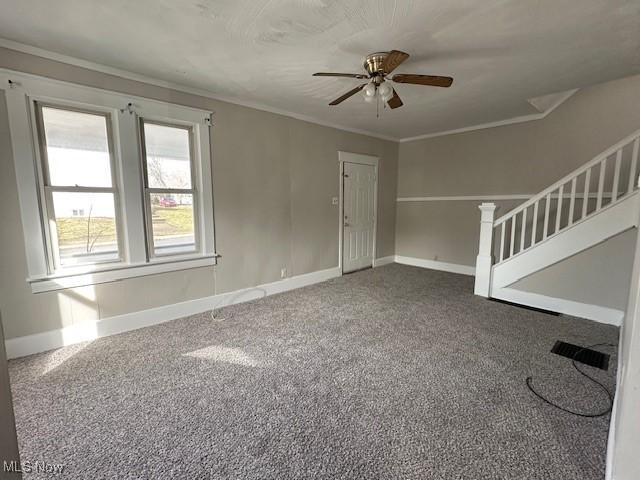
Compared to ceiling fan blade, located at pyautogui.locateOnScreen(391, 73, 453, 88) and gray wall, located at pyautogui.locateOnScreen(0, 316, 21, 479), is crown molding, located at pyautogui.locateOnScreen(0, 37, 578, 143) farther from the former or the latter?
gray wall, located at pyautogui.locateOnScreen(0, 316, 21, 479)

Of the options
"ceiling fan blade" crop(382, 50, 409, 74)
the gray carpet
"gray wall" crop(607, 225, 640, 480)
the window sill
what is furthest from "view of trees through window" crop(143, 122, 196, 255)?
"gray wall" crop(607, 225, 640, 480)

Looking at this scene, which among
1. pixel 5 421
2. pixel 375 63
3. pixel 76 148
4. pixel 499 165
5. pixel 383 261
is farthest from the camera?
pixel 383 261

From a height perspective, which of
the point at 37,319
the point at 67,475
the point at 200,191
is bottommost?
the point at 67,475

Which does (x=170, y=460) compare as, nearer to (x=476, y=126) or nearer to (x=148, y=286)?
(x=148, y=286)

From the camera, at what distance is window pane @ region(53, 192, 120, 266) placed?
2672 mm

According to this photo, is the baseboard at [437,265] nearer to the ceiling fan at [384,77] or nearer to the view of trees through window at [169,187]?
the ceiling fan at [384,77]

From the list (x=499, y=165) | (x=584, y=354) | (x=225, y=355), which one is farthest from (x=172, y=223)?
(x=499, y=165)

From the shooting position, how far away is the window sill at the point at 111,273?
2557 millimetres

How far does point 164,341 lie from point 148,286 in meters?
0.71

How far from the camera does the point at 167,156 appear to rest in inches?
126

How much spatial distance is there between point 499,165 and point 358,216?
7.89 feet

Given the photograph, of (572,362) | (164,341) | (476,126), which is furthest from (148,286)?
(476,126)

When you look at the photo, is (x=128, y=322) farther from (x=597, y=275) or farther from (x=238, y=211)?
(x=597, y=275)

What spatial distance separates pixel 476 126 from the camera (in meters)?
4.78
